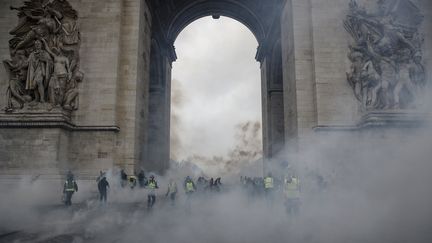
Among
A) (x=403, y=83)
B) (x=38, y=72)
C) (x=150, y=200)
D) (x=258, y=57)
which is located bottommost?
(x=150, y=200)

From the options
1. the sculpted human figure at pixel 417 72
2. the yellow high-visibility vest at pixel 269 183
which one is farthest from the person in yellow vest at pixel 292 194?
the sculpted human figure at pixel 417 72

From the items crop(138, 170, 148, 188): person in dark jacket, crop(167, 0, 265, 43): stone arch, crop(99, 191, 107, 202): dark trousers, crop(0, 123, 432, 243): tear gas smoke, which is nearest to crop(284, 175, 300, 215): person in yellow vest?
crop(0, 123, 432, 243): tear gas smoke

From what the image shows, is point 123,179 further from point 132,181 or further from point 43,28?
point 43,28

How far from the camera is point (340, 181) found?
14664mm

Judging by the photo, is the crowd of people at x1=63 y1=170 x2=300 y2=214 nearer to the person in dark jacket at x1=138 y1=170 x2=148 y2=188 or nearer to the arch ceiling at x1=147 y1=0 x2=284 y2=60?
the person in dark jacket at x1=138 y1=170 x2=148 y2=188

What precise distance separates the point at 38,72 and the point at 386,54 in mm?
14339

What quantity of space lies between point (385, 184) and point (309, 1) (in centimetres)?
951

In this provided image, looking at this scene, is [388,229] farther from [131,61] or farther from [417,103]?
[131,61]

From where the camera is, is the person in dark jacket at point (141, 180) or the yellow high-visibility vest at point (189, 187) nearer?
the yellow high-visibility vest at point (189, 187)

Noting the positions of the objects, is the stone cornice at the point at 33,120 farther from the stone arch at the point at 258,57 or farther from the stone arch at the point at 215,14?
the stone arch at the point at 215,14

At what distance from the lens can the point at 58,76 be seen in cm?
1524

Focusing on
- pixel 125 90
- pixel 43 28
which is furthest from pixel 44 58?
pixel 125 90

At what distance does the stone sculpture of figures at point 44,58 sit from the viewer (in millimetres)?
Answer: 15070

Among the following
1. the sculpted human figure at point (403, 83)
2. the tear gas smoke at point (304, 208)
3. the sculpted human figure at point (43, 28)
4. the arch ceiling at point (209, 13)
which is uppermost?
the arch ceiling at point (209, 13)
